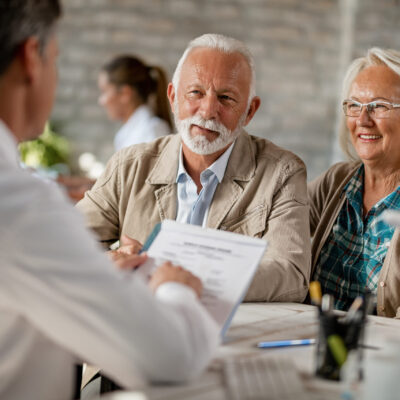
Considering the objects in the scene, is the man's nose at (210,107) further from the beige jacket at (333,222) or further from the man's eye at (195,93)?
the beige jacket at (333,222)

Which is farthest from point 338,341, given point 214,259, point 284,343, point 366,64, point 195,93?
point 366,64

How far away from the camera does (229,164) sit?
1946 millimetres

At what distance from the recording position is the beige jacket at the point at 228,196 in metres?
1.78

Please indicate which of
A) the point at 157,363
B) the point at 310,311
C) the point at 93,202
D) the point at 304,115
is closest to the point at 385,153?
the point at 310,311

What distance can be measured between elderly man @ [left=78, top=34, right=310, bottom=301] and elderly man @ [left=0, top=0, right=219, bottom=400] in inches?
37.1

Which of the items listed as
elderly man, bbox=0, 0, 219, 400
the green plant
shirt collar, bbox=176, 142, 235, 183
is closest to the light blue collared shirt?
shirt collar, bbox=176, 142, 235, 183

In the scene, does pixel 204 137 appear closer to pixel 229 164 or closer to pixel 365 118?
pixel 229 164

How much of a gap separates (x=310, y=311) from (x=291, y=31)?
4.45 m

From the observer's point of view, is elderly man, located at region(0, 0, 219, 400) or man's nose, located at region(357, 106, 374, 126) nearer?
elderly man, located at region(0, 0, 219, 400)

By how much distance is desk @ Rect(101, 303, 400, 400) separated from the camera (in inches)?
34.5

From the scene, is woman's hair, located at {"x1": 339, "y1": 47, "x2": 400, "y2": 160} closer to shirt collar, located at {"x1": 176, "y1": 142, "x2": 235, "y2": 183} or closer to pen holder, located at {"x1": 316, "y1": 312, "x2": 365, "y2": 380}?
shirt collar, located at {"x1": 176, "y1": 142, "x2": 235, "y2": 183}

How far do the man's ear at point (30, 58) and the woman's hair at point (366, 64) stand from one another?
150 centimetres

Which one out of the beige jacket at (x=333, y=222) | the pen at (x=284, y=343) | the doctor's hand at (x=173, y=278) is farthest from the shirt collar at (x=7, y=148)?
the beige jacket at (x=333, y=222)

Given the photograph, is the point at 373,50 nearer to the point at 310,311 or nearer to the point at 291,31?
the point at 310,311
